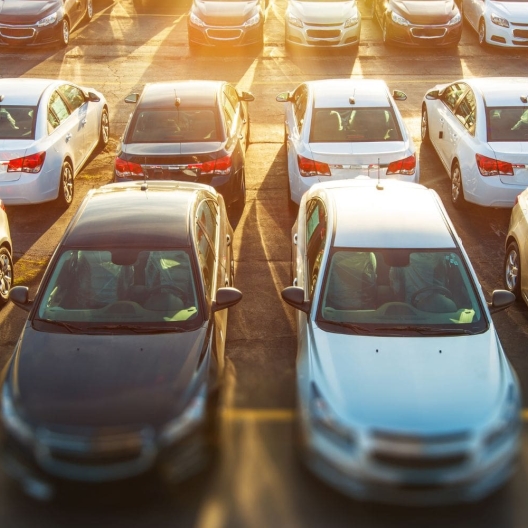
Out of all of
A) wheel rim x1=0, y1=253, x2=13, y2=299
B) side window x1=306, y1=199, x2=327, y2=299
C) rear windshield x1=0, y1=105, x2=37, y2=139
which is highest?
side window x1=306, y1=199, x2=327, y2=299

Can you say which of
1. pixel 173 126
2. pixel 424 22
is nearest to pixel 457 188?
pixel 173 126

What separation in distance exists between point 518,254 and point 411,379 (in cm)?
384

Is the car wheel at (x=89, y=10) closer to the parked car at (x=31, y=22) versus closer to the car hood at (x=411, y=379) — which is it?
the parked car at (x=31, y=22)

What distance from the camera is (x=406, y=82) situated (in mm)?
18641

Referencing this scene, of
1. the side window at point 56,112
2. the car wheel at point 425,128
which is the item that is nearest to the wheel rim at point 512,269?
the car wheel at point 425,128

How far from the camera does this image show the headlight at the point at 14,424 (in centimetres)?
604

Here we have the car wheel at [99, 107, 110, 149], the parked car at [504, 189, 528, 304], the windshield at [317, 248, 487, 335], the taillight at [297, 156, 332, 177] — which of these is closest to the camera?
the windshield at [317, 248, 487, 335]

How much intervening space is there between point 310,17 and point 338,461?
15.9m

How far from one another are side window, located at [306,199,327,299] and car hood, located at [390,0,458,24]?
12632mm

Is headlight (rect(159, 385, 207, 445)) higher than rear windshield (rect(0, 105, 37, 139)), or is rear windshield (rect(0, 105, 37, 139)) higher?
headlight (rect(159, 385, 207, 445))

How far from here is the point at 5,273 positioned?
9.89m

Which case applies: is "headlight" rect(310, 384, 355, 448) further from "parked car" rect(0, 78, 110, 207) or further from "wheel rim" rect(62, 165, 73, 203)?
"wheel rim" rect(62, 165, 73, 203)

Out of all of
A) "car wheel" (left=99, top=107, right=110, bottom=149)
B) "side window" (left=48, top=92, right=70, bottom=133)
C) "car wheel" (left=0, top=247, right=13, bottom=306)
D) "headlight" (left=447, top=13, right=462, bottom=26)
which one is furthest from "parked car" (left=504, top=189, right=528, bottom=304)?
"headlight" (left=447, top=13, right=462, bottom=26)

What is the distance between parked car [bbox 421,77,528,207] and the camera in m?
11.4
